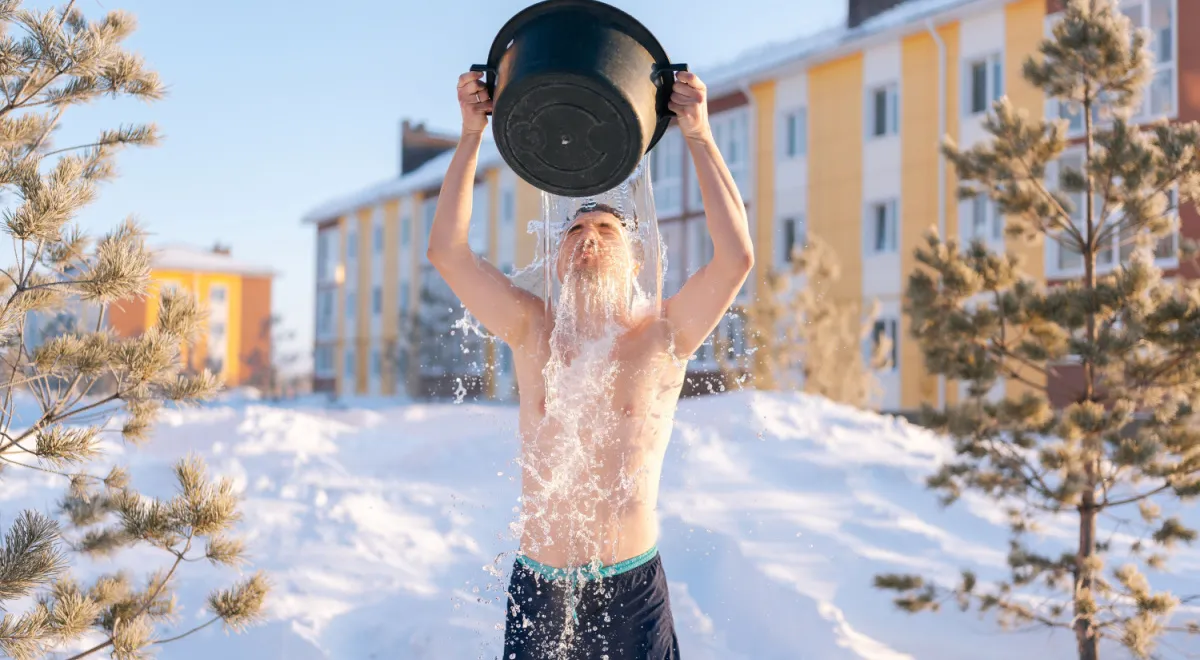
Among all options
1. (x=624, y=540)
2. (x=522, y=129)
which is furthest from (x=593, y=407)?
(x=522, y=129)

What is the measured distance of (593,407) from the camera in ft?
9.25

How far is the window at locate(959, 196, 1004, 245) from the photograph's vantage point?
1667 cm

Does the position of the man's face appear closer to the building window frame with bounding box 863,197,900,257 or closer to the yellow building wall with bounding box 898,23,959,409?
the yellow building wall with bounding box 898,23,959,409

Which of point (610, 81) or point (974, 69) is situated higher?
point (974, 69)

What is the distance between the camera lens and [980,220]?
1695 cm

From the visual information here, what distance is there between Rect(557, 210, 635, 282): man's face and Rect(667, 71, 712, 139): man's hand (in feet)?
1.16

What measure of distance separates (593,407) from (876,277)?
1652cm

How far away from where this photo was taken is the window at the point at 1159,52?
14.9 m

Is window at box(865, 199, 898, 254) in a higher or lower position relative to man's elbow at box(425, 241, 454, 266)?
higher

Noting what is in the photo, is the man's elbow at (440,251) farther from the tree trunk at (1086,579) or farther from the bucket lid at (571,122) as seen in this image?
the tree trunk at (1086,579)

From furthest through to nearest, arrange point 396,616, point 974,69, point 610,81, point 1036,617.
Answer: point 974,69 → point 396,616 → point 1036,617 → point 610,81

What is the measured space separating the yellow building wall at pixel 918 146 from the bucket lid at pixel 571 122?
1530cm

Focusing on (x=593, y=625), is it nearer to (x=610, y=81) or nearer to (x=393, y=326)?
(x=610, y=81)

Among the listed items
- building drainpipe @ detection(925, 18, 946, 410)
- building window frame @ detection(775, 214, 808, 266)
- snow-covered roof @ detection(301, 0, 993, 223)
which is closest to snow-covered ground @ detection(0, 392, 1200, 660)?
snow-covered roof @ detection(301, 0, 993, 223)
